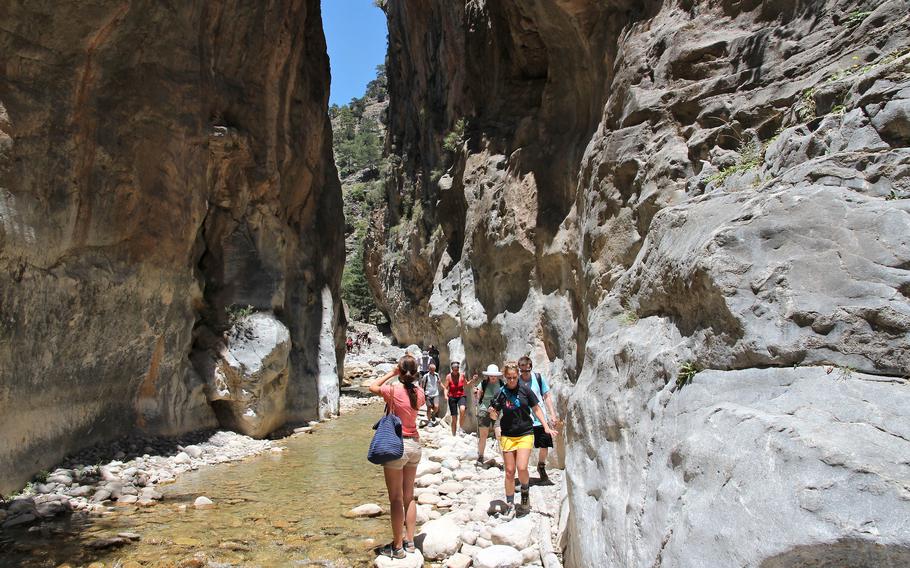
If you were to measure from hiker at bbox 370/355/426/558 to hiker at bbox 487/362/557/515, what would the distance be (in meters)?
1.11

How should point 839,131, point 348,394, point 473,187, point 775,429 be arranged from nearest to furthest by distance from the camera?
point 775,429, point 839,131, point 473,187, point 348,394

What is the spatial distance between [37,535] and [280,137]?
11290 mm

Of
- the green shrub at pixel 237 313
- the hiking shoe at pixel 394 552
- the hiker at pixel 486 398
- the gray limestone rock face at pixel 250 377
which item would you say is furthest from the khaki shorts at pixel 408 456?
the green shrub at pixel 237 313

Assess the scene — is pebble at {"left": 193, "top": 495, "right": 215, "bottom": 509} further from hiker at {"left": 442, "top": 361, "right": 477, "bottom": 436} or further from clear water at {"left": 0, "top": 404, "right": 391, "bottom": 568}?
hiker at {"left": 442, "top": 361, "right": 477, "bottom": 436}

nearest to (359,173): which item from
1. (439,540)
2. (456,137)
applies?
(456,137)

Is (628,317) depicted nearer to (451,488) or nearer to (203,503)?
(451,488)

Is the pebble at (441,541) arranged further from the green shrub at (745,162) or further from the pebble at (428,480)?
the green shrub at (745,162)

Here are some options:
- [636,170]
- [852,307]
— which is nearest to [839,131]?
[852,307]

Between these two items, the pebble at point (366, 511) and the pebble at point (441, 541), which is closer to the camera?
the pebble at point (441, 541)

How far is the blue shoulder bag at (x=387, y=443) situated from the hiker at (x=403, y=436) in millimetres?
79

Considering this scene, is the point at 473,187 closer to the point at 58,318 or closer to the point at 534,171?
the point at 534,171

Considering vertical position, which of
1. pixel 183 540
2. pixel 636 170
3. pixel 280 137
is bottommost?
pixel 183 540

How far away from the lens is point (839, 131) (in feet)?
12.5

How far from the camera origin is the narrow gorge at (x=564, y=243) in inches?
110
